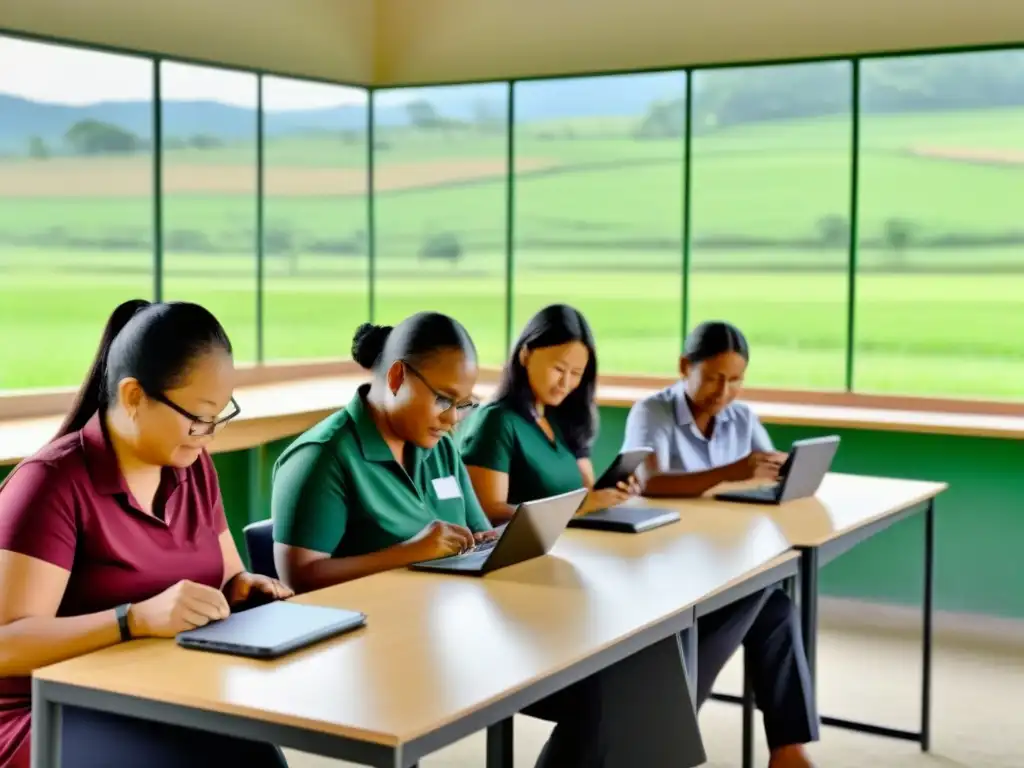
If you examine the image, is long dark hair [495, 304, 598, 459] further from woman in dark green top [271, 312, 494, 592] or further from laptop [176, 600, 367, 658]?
laptop [176, 600, 367, 658]

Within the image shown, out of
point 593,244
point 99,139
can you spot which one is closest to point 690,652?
point 593,244

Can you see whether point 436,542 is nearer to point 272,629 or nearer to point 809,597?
point 272,629

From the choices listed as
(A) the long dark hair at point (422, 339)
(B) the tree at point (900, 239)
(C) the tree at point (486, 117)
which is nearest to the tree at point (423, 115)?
(C) the tree at point (486, 117)

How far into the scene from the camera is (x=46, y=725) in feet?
6.77

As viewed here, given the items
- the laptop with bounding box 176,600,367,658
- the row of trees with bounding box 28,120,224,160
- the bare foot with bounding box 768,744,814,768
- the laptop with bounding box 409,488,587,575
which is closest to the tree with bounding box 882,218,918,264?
the row of trees with bounding box 28,120,224,160

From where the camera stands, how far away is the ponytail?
2.33 metres

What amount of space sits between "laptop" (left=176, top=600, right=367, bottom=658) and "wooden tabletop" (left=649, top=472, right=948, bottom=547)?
4.67ft

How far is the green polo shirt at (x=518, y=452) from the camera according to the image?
370 cm

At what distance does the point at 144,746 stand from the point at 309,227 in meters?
37.9

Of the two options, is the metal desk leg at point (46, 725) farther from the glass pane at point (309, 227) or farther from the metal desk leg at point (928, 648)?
the glass pane at point (309, 227)

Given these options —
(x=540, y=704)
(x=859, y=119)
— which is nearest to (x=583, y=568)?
(x=540, y=704)

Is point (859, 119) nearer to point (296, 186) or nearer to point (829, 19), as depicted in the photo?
point (829, 19)

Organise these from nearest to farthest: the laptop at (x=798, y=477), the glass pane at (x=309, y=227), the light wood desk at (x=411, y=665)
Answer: the light wood desk at (x=411, y=665) → the laptop at (x=798, y=477) → the glass pane at (x=309, y=227)

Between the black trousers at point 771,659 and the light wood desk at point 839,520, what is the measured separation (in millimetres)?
50
